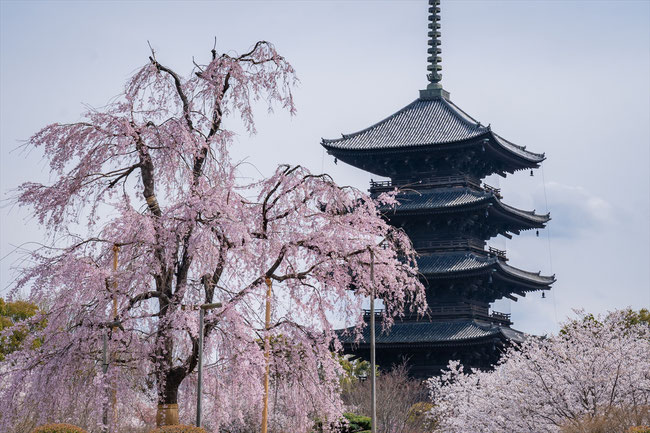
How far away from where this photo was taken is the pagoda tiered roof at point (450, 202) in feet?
147

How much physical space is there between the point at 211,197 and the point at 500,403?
12.6 m

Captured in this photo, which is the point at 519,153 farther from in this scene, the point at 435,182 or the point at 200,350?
the point at 200,350

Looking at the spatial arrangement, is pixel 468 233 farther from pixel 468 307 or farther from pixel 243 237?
pixel 243 237

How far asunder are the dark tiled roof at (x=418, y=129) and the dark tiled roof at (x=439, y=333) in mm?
9054

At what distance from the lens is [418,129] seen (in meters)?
49.3

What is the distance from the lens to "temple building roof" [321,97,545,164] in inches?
1864

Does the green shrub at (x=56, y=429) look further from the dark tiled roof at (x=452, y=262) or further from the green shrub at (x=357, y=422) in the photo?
the dark tiled roof at (x=452, y=262)

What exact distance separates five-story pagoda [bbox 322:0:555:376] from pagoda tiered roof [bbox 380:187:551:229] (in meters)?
0.05

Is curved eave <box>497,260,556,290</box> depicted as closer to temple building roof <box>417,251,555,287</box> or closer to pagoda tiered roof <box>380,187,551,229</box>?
temple building roof <box>417,251,555,287</box>

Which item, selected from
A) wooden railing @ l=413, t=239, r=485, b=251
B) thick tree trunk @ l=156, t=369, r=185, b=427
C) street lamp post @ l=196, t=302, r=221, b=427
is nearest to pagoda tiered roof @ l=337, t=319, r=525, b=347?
wooden railing @ l=413, t=239, r=485, b=251

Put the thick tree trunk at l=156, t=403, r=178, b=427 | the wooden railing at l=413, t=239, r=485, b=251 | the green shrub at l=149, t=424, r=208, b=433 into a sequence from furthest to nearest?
1. the wooden railing at l=413, t=239, r=485, b=251
2. the thick tree trunk at l=156, t=403, r=178, b=427
3. the green shrub at l=149, t=424, r=208, b=433

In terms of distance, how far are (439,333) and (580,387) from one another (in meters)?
17.9

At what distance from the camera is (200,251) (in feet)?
70.9

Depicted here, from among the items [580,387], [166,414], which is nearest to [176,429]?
[166,414]
